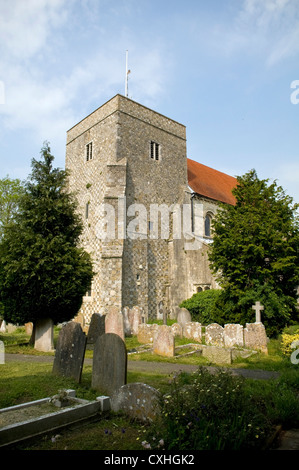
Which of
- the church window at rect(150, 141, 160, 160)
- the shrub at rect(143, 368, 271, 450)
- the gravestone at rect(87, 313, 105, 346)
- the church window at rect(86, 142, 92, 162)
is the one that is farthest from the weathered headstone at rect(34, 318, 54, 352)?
the church window at rect(150, 141, 160, 160)

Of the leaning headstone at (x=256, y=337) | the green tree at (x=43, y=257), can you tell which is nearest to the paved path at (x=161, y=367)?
the green tree at (x=43, y=257)

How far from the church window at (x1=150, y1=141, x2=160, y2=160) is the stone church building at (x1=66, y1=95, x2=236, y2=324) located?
0.06m

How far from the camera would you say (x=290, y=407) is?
4281 mm

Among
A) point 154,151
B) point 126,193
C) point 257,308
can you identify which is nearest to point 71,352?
point 257,308

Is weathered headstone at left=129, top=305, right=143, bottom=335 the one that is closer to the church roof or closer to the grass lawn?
the grass lawn

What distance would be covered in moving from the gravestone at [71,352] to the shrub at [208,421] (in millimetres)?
2734

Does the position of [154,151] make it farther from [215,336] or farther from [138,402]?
[138,402]

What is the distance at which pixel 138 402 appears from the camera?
4.36m

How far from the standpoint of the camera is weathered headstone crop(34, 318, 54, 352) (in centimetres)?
1080

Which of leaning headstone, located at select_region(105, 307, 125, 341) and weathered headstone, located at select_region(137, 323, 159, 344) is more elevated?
leaning headstone, located at select_region(105, 307, 125, 341)

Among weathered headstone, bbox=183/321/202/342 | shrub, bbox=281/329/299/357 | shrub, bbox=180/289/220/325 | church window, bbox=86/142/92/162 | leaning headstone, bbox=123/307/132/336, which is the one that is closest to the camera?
shrub, bbox=281/329/299/357

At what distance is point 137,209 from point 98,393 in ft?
50.5
